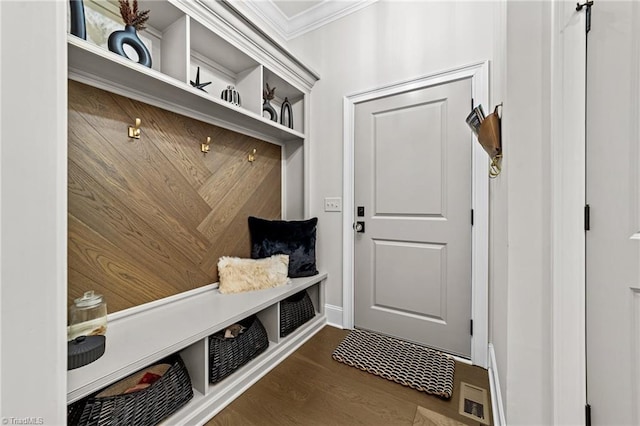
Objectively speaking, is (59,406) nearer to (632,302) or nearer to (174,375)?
(174,375)

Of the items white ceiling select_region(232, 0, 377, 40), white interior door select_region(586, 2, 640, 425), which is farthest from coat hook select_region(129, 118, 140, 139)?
white interior door select_region(586, 2, 640, 425)

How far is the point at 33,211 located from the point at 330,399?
1.50 m

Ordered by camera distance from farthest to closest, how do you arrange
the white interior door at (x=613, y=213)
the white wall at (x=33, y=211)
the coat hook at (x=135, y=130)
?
the coat hook at (x=135, y=130) → the white interior door at (x=613, y=213) → the white wall at (x=33, y=211)

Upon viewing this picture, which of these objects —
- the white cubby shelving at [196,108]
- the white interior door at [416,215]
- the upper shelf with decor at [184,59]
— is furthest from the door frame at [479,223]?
the upper shelf with decor at [184,59]

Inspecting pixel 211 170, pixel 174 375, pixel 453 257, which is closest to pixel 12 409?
pixel 174 375

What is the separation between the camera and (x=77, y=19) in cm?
102

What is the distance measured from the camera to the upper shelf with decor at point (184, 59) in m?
1.17

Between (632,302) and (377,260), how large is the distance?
1376 millimetres

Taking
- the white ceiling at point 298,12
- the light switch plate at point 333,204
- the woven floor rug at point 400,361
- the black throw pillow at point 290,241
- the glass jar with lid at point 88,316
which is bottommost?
the woven floor rug at point 400,361

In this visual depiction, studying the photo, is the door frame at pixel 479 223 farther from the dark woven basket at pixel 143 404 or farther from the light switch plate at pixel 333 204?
the dark woven basket at pixel 143 404

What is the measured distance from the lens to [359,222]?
2135mm

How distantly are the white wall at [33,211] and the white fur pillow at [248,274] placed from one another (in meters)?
1.03

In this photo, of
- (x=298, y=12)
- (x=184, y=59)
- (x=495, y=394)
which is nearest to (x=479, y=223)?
(x=495, y=394)

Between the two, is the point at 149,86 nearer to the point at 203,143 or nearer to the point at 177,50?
the point at 177,50
